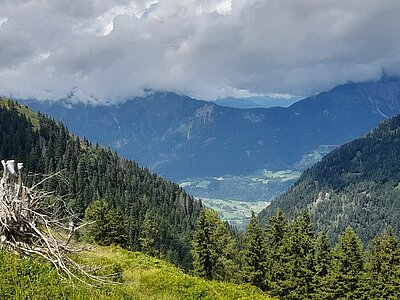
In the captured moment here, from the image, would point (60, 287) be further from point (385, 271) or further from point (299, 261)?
point (385, 271)

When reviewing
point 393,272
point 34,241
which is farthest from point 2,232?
point 393,272

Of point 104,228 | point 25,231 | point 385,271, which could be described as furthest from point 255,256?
point 25,231

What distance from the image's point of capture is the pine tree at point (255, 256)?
65.1 metres

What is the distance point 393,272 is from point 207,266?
27.0m

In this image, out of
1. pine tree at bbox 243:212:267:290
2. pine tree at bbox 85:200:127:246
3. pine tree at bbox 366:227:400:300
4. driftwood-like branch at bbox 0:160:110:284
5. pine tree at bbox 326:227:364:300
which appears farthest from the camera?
pine tree at bbox 85:200:127:246

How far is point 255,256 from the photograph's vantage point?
6500 centimetres

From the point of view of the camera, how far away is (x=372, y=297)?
57531 mm

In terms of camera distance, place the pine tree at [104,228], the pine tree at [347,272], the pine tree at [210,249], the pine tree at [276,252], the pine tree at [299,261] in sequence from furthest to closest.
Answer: the pine tree at [104,228]
the pine tree at [210,249]
the pine tree at [276,252]
the pine tree at [299,261]
the pine tree at [347,272]

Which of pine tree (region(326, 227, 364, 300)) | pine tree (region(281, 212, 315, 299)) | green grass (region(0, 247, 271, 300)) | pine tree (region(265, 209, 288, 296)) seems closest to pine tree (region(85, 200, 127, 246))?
pine tree (region(265, 209, 288, 296))

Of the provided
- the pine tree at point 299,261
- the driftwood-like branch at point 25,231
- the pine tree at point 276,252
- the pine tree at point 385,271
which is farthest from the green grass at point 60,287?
the pine tree at point 385,271

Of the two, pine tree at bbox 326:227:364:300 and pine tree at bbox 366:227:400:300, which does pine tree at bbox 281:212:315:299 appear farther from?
pine tree at bbox 366:227:400:300

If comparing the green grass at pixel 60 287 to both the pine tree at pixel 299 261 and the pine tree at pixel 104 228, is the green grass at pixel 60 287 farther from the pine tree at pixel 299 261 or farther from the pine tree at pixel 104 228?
the pine tree at pixel 104 228

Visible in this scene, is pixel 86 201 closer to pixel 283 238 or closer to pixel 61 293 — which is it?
pixel 283 238

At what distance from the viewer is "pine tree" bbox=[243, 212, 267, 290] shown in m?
65.1
